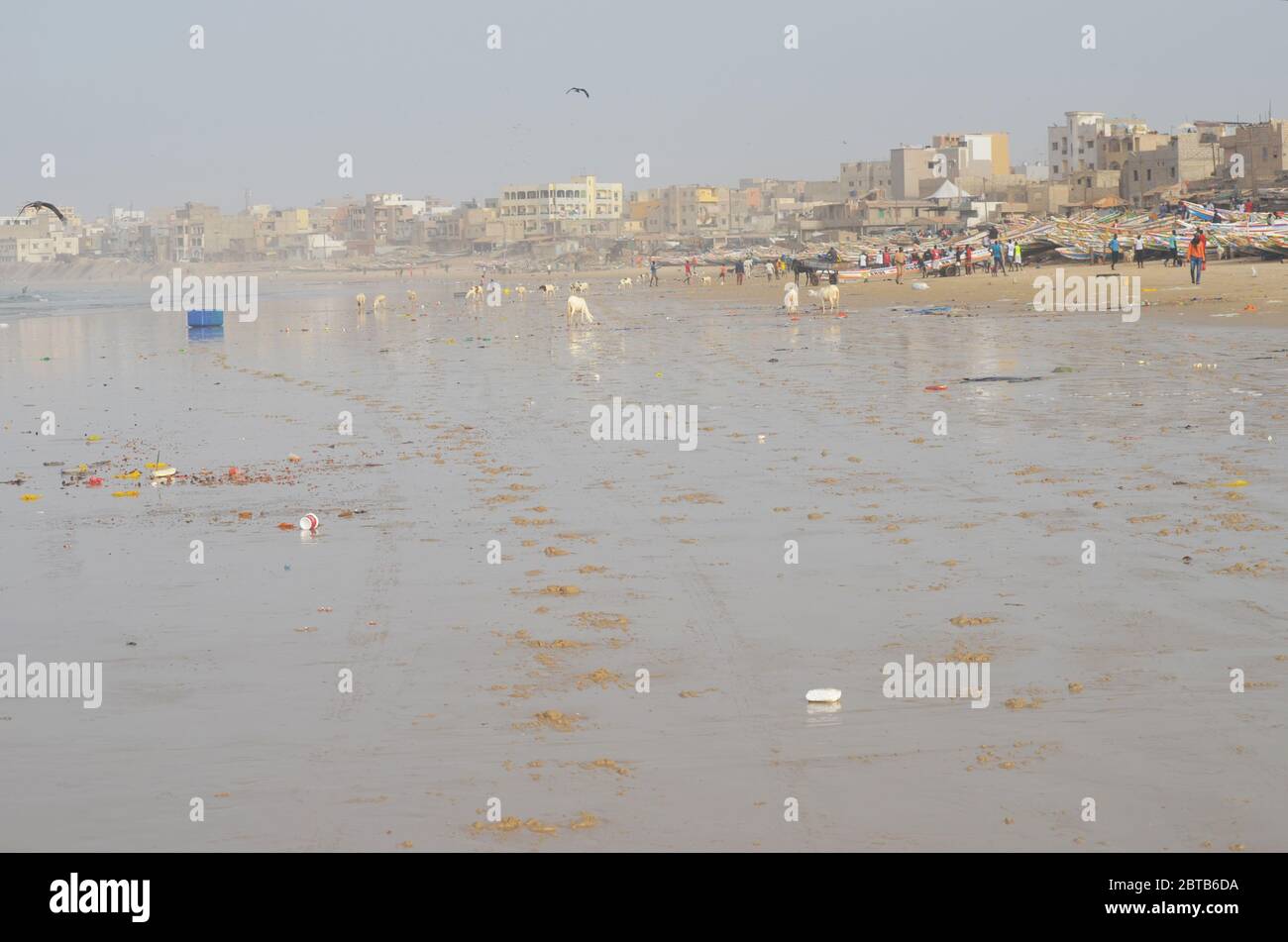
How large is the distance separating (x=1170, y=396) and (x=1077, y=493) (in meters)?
6.73

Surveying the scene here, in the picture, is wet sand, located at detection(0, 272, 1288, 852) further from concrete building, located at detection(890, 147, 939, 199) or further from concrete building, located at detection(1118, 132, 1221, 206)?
concrete building, located at detection(890, 147, 939, 199)

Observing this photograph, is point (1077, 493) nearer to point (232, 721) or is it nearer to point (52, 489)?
point (232, 721)

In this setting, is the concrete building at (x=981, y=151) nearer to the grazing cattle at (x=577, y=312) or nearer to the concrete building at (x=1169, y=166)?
the concrete building at (x=1169, y=166)

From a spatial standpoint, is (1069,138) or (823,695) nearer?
(823,695)

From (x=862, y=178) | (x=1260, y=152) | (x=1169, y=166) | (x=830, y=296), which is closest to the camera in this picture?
(x=830, y=296)

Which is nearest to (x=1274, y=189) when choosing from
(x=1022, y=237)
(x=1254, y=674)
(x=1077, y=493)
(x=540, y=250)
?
(x=1022, y=237)

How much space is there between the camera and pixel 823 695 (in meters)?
6.79

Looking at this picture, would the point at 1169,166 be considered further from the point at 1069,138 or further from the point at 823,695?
the point at 823,695

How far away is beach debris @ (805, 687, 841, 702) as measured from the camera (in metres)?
6.78

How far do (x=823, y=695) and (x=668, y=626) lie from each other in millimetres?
1618

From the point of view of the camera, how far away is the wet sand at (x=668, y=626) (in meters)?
5.57

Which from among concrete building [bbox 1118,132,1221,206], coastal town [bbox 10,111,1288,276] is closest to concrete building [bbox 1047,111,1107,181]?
coastal town [bbox 10,111,1288,276]

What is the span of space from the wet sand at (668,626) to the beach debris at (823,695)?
90mm

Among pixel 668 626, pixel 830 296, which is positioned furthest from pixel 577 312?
pixel 668 626
